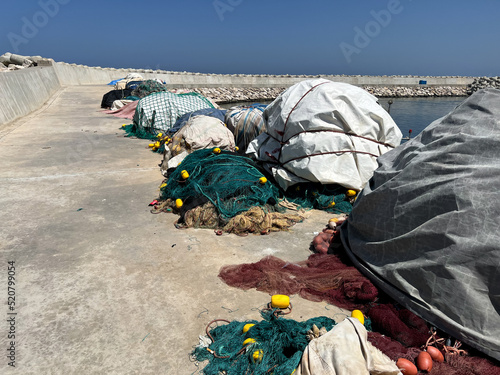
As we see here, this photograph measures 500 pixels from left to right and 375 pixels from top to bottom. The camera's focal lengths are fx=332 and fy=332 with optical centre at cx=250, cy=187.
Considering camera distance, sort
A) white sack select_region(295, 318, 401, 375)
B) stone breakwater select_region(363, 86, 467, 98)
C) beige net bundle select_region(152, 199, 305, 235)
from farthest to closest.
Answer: stone breakwater select_region(363, 86, 467, 98), beige net bundle select_region(152, 199, 305, 235), white sack select_region(295, 318, 401, 375)

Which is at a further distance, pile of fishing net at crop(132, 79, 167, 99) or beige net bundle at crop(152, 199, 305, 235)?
pile of fishing net at crop(132, 79, 167, 99)

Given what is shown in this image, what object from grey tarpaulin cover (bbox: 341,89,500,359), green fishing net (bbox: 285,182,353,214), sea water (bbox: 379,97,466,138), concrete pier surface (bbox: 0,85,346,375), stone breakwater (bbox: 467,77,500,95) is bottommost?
sea water (bbox: 379,97,466,138)

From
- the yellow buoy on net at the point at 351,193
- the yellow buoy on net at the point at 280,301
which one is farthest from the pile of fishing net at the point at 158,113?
the yellow buoy on net at the point at 280,301

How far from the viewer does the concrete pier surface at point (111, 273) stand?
2.26m

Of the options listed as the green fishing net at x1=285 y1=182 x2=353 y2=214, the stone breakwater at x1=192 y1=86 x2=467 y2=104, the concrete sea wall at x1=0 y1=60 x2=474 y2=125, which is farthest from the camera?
the stone breakwater at x1=192 y1=86 x2=467 y2=104

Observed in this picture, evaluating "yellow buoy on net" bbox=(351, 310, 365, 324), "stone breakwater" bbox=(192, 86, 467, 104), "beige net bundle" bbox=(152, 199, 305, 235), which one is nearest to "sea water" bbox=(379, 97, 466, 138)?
"stone breakwater" bbox=(192, 86, 467, 104)

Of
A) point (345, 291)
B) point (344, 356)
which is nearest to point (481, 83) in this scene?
point (345, 291)

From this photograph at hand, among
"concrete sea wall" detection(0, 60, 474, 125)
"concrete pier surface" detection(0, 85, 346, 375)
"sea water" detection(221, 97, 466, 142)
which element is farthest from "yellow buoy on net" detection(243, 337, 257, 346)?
"sea water" detection(221, 97, 466, 142)

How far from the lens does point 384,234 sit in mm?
2822

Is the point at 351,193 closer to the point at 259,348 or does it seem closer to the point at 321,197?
the point at 321,197

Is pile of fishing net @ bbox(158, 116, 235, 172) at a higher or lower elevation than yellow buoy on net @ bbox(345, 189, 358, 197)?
higher

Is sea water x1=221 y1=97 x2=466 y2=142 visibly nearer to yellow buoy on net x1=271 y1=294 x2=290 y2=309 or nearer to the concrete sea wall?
the concrete sea wall

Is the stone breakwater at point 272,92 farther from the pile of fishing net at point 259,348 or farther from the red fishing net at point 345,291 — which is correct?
the pile of fishing net at point 259,348

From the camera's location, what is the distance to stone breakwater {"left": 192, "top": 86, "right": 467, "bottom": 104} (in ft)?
81.7
